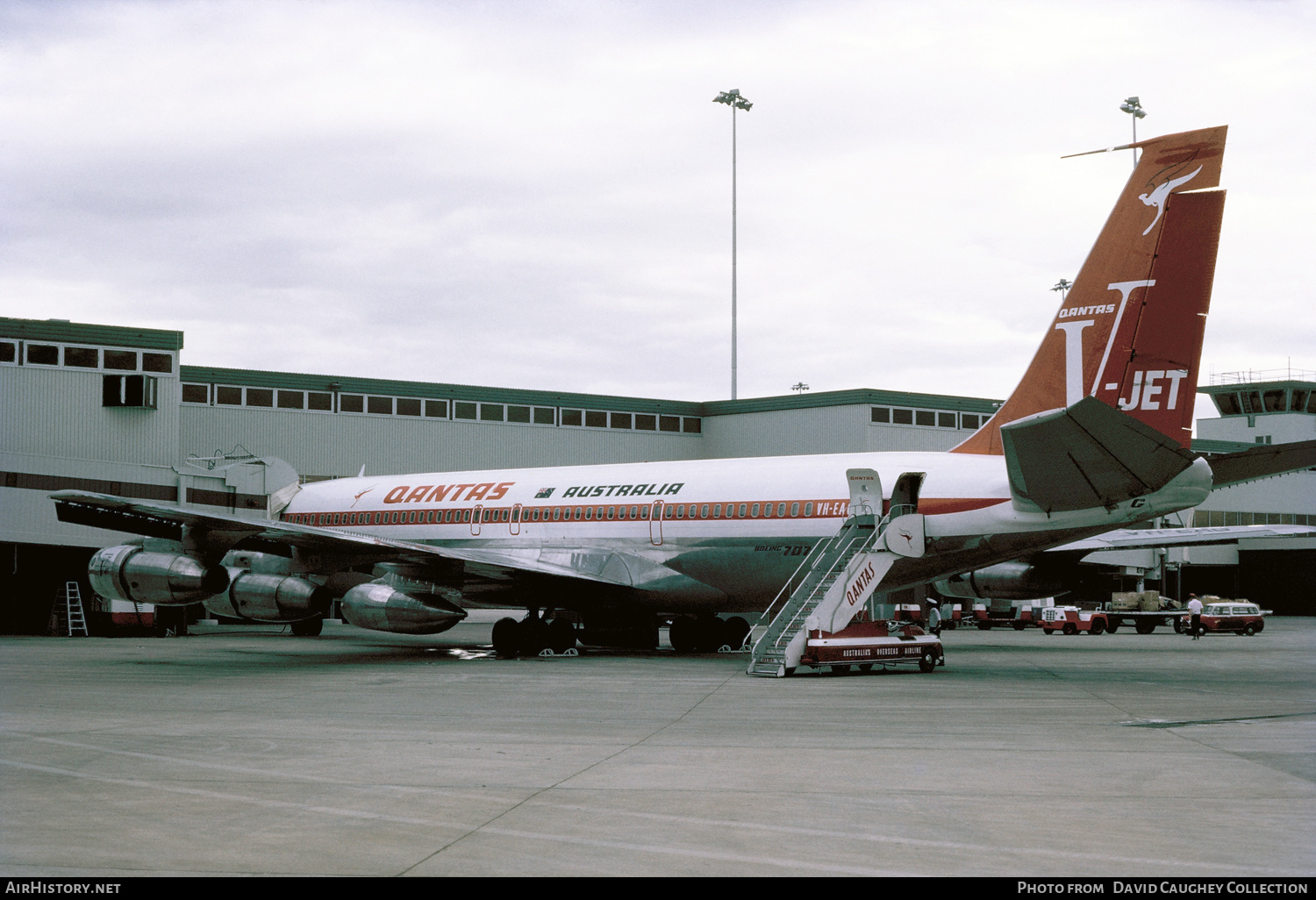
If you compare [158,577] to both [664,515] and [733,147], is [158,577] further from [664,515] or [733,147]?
[733,147]

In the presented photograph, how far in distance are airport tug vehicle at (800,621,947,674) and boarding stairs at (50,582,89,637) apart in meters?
23.4

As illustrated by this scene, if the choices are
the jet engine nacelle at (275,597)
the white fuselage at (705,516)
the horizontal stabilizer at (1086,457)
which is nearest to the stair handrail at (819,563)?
the white fuselage at (705,516)

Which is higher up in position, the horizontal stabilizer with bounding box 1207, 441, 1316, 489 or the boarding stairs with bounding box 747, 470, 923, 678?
the horizontal stabilizer with bounding box 1207, 441, 1316, 489

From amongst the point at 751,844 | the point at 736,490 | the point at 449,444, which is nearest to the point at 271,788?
the point at 751,844

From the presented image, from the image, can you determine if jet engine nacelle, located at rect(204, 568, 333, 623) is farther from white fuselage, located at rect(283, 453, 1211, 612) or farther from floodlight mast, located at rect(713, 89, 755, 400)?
floodlight mast, located at rect(713, 89, 755, 400)

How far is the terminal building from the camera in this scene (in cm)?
3359

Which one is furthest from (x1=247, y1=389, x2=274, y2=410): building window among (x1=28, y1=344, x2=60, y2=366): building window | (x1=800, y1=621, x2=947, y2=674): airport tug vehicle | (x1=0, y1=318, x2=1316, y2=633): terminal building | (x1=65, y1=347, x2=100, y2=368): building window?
(x1=800, y1=621, x2=947, y2=674): airport tug vehicle

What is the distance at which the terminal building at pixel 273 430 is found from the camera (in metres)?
33.6

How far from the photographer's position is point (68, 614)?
3434 centimetres

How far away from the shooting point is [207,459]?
3678 centimetres

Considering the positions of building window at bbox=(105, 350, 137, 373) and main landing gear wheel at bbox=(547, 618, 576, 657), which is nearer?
main landing gear wheel at bbox=(547, 618, 576, 657)

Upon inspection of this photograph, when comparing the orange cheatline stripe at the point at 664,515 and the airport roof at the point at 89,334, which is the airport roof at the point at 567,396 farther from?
the orange cheatline stripe at the point at 664,515

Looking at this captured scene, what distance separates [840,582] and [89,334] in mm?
25076

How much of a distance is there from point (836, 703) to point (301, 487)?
20845mm
